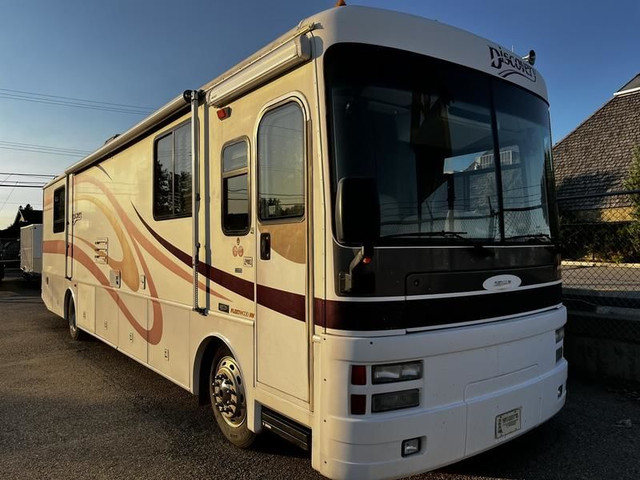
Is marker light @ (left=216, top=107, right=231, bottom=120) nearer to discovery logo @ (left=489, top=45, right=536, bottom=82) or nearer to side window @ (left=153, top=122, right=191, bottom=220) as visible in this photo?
side window @ (left=153, top=122, right=191, bottom=220)

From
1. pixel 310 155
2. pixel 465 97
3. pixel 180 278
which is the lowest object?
pixel 180 278

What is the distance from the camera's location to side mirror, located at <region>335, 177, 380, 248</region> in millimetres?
2688

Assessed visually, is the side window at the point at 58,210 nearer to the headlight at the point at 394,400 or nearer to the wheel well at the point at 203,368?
the wheel well at the point at 203,368

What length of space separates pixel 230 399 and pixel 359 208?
2.15m

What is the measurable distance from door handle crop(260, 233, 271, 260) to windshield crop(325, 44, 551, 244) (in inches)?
31.6

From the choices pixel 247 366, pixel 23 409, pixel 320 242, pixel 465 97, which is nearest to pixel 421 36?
pixel 465 97

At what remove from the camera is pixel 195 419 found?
15.8 ft

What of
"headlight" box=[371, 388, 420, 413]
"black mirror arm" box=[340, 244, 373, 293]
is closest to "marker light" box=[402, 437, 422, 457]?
"headlight" box=[371, 388, 420, 413]

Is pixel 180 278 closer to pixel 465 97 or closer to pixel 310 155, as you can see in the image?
pixel 310 155

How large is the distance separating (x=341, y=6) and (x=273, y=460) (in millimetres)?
3186

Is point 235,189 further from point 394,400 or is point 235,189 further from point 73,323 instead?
point 73,323

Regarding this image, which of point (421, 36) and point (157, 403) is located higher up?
point (421, 36)

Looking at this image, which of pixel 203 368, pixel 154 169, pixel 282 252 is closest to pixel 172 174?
pixel 154 169

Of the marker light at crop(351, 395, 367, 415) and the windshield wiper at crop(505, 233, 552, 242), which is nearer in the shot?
the marker light at crop(351, 395, 367, 415)
